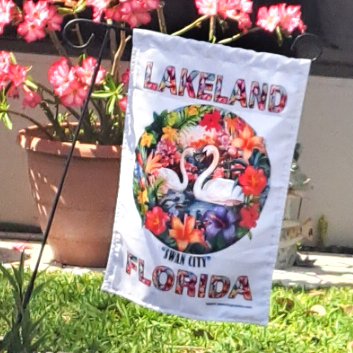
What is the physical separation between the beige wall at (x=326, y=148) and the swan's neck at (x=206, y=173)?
242 centimetres

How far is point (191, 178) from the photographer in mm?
3082

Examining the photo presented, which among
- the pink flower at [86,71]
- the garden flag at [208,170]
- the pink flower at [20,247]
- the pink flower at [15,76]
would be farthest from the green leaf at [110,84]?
the garden flag at [208,170]

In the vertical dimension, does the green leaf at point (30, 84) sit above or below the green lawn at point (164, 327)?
above

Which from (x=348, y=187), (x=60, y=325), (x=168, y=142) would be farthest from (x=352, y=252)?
(x=168, y=142)

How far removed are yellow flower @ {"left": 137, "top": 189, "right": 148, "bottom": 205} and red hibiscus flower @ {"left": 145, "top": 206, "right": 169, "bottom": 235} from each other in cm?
5

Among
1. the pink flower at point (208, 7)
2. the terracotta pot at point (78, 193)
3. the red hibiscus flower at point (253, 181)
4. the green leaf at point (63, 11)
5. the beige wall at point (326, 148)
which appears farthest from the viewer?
the beige wall at point (326, 148)

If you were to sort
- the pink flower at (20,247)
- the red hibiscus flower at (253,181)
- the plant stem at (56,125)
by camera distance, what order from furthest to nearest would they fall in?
the pink flower at (20,247), the plant stem at (56,125), the red hibiscus flower at (253,181)

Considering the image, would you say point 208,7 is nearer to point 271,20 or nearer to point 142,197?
point 271,20

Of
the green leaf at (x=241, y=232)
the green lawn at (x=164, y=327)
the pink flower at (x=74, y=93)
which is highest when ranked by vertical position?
the pink flower at (x=74, y=93)

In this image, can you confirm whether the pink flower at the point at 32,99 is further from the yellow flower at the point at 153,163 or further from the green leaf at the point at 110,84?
the yellow flower at the point at 153,163

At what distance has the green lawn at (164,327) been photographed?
12.1 feet

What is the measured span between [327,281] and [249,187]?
1854 millimetres

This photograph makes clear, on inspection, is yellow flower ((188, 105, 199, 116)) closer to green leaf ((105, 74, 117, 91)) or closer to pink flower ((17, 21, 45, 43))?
green leaf ((105, 74, 117, 91))

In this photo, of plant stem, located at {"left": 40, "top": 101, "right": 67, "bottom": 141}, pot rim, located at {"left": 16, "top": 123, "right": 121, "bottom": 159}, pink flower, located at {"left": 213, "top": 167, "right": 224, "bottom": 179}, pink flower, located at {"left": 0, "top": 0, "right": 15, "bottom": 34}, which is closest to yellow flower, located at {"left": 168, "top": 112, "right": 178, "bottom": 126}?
pink flower, located at {"left": 213, "top": 167, "right": 224, "bottom": 179}
